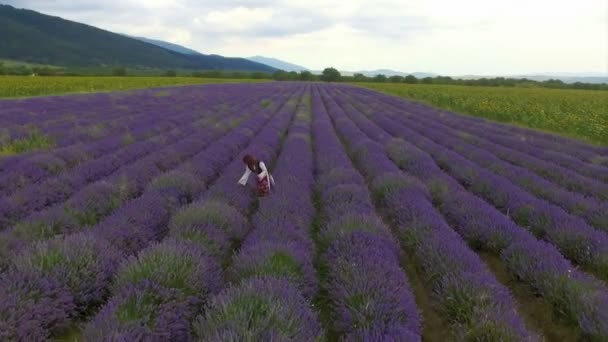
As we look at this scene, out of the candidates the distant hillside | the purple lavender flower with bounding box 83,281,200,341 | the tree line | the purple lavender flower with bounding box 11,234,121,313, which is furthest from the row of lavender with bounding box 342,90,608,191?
the distant hillside

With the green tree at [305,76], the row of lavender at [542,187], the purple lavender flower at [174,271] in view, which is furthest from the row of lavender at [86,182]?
the green tree at [305,76]

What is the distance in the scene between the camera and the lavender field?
2635mm

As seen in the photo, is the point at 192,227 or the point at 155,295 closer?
the point at 155,295

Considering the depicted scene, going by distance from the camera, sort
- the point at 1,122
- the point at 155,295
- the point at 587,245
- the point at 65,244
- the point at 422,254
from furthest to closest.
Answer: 1. the point at 1,122
2. the point at 587,245
3. the point at 422,254
4. the point at 65,244
5. the point at 155,295

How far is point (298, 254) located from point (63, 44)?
629 feet

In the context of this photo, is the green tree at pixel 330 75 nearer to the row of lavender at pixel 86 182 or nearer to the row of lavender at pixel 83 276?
the row of lavender at pixel 86 182

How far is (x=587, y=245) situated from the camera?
14.1 feet

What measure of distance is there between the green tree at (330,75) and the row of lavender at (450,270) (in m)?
91.2

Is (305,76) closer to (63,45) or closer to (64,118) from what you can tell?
(64,118)

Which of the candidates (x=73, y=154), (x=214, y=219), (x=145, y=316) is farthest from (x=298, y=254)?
(x=73, y=154)

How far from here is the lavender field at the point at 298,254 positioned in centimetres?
263

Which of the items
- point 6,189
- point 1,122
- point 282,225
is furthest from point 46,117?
point 282,225

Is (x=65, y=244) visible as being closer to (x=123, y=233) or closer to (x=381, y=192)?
(x=123, y=233)

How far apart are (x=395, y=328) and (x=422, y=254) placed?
1.74 meters
